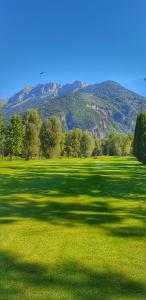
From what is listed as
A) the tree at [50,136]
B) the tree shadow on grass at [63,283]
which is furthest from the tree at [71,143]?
the tree shadow on grass at [63,283]

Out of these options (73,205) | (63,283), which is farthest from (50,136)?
(63,283)

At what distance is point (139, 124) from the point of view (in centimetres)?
9638

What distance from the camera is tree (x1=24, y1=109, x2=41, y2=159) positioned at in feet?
363

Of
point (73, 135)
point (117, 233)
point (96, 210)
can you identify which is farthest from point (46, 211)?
point (73, 135)

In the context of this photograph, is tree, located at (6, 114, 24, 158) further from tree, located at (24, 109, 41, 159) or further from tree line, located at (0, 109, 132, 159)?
tree, located at (24, 109, 41, 159)

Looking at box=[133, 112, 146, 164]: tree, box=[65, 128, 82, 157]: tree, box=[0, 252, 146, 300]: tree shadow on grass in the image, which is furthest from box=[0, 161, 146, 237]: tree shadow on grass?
box=[65, 128, 82, 157]: tree

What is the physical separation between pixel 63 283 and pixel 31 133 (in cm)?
10243

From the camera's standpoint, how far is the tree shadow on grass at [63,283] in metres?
8.46

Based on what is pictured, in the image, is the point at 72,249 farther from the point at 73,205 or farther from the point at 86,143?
the point at 86,143

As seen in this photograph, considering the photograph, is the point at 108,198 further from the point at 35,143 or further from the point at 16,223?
the point at 35,143

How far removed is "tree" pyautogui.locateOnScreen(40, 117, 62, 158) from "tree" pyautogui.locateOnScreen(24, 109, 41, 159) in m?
5.71

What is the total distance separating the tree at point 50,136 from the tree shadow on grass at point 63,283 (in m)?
109

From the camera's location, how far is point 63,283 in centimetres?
913

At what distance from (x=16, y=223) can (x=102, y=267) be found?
606 centimetres
